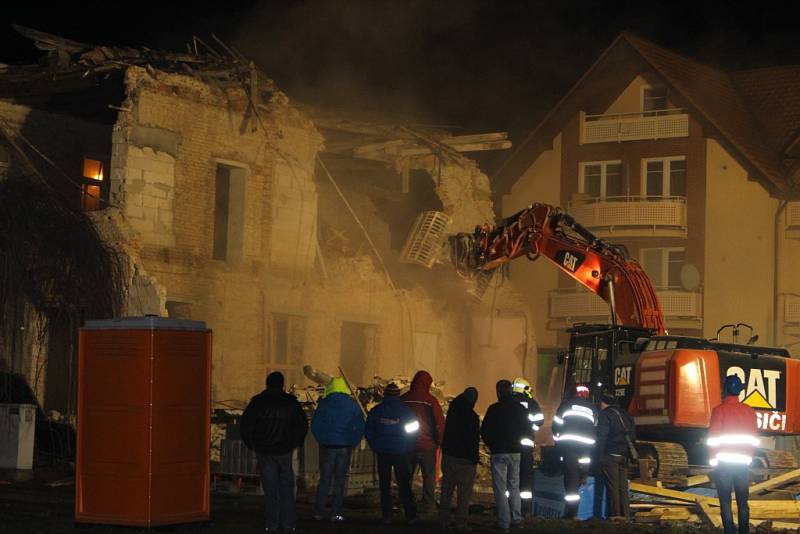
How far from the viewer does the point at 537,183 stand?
44.7m

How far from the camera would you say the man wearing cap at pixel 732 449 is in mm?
14602

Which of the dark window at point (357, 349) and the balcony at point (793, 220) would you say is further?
the balcony at point (793, 220)

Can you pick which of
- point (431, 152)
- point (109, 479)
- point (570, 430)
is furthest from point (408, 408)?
point (431, 152)

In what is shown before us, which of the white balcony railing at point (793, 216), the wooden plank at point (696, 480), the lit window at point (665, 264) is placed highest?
the white balcony railing at point (793, 216)

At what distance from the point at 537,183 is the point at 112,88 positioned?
2052cm

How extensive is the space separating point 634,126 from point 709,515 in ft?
89.6

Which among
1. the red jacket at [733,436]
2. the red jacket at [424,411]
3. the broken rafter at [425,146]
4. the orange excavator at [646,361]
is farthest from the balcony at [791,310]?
the red jacket at [733,436]

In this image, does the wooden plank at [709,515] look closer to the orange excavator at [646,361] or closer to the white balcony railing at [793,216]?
the orange excavator at [646,361]

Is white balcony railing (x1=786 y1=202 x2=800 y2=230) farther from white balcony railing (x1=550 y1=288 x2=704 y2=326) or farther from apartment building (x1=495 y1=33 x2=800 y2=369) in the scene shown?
white balcony railing (x1=550 y1=288 x2=704 y2=326)

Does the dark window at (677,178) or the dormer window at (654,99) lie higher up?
the dormer window at (654,99)

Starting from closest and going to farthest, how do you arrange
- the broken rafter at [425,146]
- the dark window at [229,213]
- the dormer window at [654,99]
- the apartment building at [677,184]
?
the dark window at [229,213] < the broken rafter at [425,146] < the apartment building at [677,184] < the dormer window at [654,99]

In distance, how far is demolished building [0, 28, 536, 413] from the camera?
25.7 meters

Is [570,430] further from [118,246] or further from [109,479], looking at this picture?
[118,246]

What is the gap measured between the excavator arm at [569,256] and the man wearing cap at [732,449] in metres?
7.05
